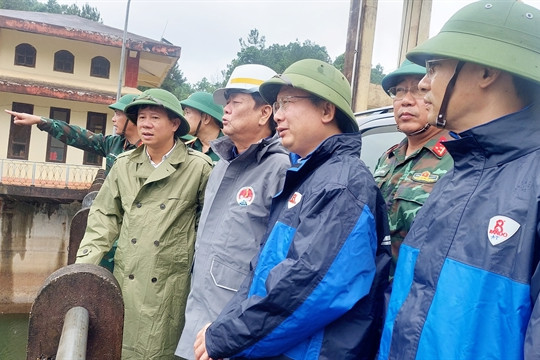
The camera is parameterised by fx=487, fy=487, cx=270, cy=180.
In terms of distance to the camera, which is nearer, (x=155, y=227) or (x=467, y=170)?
(x=467, y=170)

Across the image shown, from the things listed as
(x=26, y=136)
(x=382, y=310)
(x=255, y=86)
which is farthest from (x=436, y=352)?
(x=26, y=136)

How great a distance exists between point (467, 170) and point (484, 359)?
475 mm

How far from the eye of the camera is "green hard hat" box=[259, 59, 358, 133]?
1815mm

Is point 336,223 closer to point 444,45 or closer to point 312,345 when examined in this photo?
point 312,345

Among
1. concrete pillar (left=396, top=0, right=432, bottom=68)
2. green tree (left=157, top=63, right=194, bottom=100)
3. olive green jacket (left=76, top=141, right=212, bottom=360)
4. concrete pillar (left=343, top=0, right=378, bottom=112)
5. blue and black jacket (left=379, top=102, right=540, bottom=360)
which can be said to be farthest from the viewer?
green tree (left=157, top=63, right=194, bottom=100)

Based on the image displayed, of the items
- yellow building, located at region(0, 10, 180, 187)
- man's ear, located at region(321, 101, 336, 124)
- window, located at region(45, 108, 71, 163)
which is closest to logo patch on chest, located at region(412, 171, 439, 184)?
man's ear, located at region(321, 101, 336, 124)

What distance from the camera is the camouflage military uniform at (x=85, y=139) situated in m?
4.47

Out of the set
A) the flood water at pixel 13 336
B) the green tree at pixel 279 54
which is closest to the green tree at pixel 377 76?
the green tree at pixel 279 54

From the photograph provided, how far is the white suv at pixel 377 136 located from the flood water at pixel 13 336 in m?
12.4

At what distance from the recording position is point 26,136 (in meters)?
15.8

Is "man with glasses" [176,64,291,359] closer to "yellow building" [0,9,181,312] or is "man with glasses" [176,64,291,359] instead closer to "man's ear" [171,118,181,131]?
"man's ear" [171,118,181,131]

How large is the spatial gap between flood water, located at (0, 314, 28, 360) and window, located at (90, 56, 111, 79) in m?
7.96

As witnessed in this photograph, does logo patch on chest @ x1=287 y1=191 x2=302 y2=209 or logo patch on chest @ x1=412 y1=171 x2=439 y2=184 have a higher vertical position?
logo patch on chest @ x1=412 y1=171 x2=439 y2=184

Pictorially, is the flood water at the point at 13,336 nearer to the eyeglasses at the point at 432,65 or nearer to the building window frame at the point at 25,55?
the building window frame at the point at 25,55
